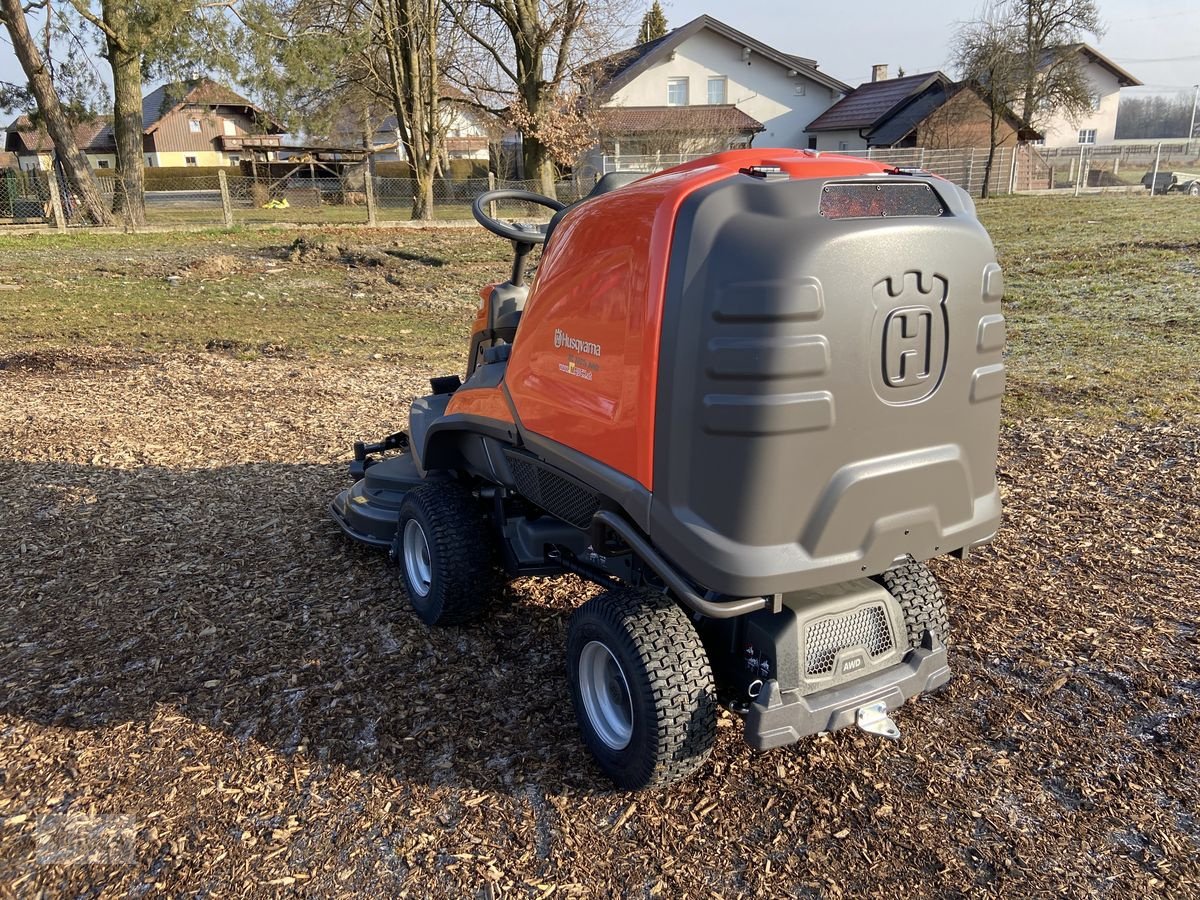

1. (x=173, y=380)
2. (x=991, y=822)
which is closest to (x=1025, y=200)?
(x=173, y=380)

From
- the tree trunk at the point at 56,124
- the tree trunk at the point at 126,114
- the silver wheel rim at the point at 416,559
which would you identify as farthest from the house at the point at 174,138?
the silver wheel rim at the point at 416,559

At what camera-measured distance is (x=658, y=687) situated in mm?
2422

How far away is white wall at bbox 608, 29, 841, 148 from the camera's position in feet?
122

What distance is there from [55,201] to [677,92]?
26714 millimetres

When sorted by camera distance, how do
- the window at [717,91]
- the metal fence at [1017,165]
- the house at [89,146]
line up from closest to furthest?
the metal fence at [1017,165]
the window at [717,91]
the house at [89,146]

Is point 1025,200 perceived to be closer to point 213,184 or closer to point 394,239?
point 394,239

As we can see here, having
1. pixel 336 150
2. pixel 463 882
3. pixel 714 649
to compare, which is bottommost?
pixel 463 882

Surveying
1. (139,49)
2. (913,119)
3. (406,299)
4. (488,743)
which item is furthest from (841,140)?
(488,743)

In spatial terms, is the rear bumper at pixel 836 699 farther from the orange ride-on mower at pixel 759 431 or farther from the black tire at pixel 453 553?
the black tire at pixel 453 553

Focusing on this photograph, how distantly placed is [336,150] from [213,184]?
13.5 m

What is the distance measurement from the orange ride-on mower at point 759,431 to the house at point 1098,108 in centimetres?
4398

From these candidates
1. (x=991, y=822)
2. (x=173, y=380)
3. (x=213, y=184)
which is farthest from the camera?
(x=213, y=184)

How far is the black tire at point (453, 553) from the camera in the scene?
3.33 metres

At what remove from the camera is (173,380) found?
738 centimetres
